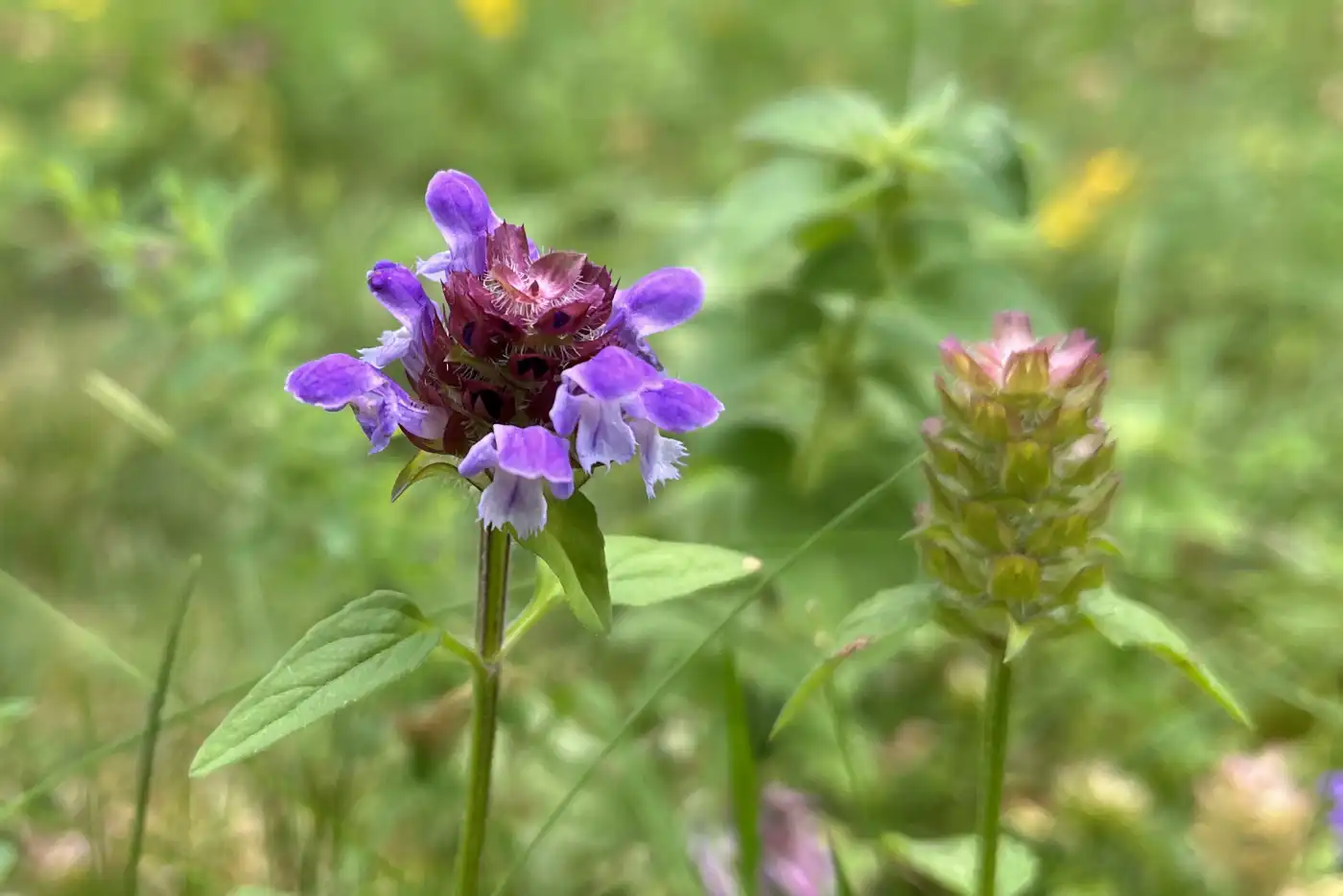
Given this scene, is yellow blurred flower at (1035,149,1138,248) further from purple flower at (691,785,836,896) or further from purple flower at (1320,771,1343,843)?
purple flower at (691,785,836,896)

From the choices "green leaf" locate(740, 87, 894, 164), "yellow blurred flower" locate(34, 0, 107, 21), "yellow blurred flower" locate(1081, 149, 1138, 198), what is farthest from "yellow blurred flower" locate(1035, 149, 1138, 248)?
"yellow blurred flower" locate(34, 0, 107, 21)

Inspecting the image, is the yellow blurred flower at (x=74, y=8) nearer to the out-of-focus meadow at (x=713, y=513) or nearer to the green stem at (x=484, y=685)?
the out-of-focus meadow at (x=713, y=513)

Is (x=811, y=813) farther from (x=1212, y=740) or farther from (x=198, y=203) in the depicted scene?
(x=198, y=203)

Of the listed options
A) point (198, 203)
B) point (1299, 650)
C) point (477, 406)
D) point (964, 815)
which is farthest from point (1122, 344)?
point (477, 406)

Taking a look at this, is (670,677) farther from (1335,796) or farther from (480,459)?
(1335,796)

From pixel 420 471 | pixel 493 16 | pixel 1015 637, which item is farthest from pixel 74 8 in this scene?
pixel 1015 637

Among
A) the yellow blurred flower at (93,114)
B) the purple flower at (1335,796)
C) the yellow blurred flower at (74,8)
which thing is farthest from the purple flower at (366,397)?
the yellow blurred flower at (74,8)
